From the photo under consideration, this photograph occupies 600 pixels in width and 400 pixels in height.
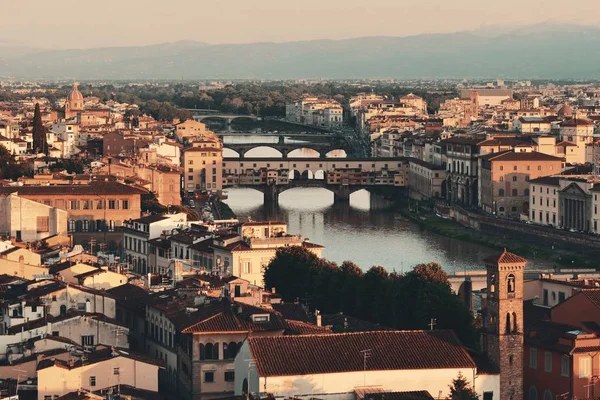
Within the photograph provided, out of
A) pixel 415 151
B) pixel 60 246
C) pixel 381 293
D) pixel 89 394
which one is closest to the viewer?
pixel 89 394

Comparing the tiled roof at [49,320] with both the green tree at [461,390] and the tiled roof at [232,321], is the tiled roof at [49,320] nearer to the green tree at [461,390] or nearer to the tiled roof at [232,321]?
the tiled roof at [232,321]

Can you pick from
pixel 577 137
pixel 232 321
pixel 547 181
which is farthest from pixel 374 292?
pixel 577 137

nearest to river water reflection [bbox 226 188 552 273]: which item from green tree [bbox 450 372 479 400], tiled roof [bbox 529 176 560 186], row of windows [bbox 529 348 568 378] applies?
tiled roof [bbox 529 176 560 186]

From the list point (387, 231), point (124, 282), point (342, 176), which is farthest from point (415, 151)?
point (124, 282)

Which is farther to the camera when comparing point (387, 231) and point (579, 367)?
point (387, 231)

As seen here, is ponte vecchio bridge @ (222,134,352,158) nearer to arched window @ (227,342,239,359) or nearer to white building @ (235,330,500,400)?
arched window @ (227,342,239,359)

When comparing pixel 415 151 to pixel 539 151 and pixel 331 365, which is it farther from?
pixel 331 365

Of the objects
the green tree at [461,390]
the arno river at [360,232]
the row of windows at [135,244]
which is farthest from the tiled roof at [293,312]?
the arno river at [360,232]
